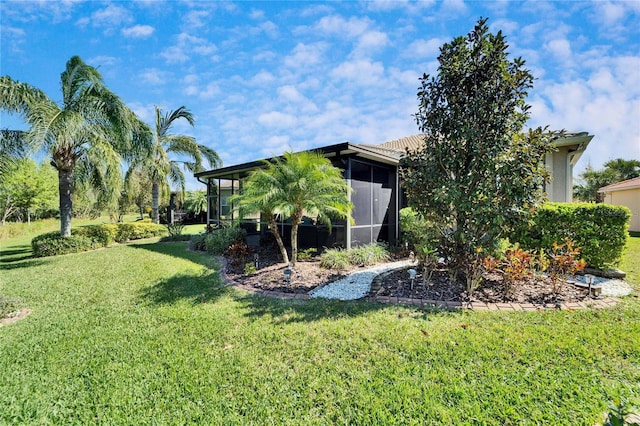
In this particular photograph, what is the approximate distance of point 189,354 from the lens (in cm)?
356

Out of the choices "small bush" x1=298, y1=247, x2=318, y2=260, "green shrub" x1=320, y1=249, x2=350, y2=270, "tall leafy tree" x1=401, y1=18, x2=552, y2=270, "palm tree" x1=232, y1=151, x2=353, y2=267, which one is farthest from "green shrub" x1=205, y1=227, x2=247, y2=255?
"tall leafy tree" x1=401, y1=18, x2=552, y2=270

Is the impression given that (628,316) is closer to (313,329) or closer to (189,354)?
(313,329)

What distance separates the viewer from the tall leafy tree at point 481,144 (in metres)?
5.41

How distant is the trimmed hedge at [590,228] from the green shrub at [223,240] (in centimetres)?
960

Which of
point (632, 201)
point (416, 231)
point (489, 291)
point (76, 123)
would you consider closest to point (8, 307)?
point (76, 123)

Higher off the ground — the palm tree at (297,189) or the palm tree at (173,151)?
the palm tree at (173,151)

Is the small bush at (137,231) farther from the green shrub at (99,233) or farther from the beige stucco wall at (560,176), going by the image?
the beige stucco wall at (560,176)

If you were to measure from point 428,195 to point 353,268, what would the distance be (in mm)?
3180

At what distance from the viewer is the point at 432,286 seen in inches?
232

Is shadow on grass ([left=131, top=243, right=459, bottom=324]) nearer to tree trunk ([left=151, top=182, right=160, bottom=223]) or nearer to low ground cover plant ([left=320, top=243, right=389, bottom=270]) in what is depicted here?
low ground cover plant ([left=320, top=243, right=389, bottom=270])

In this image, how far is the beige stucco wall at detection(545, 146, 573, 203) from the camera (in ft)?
32.4

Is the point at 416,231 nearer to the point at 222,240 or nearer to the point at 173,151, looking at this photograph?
the point at 222,240

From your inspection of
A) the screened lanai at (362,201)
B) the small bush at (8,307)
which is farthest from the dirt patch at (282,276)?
the small bush at (8,307)

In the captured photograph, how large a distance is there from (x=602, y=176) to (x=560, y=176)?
2994 cm
